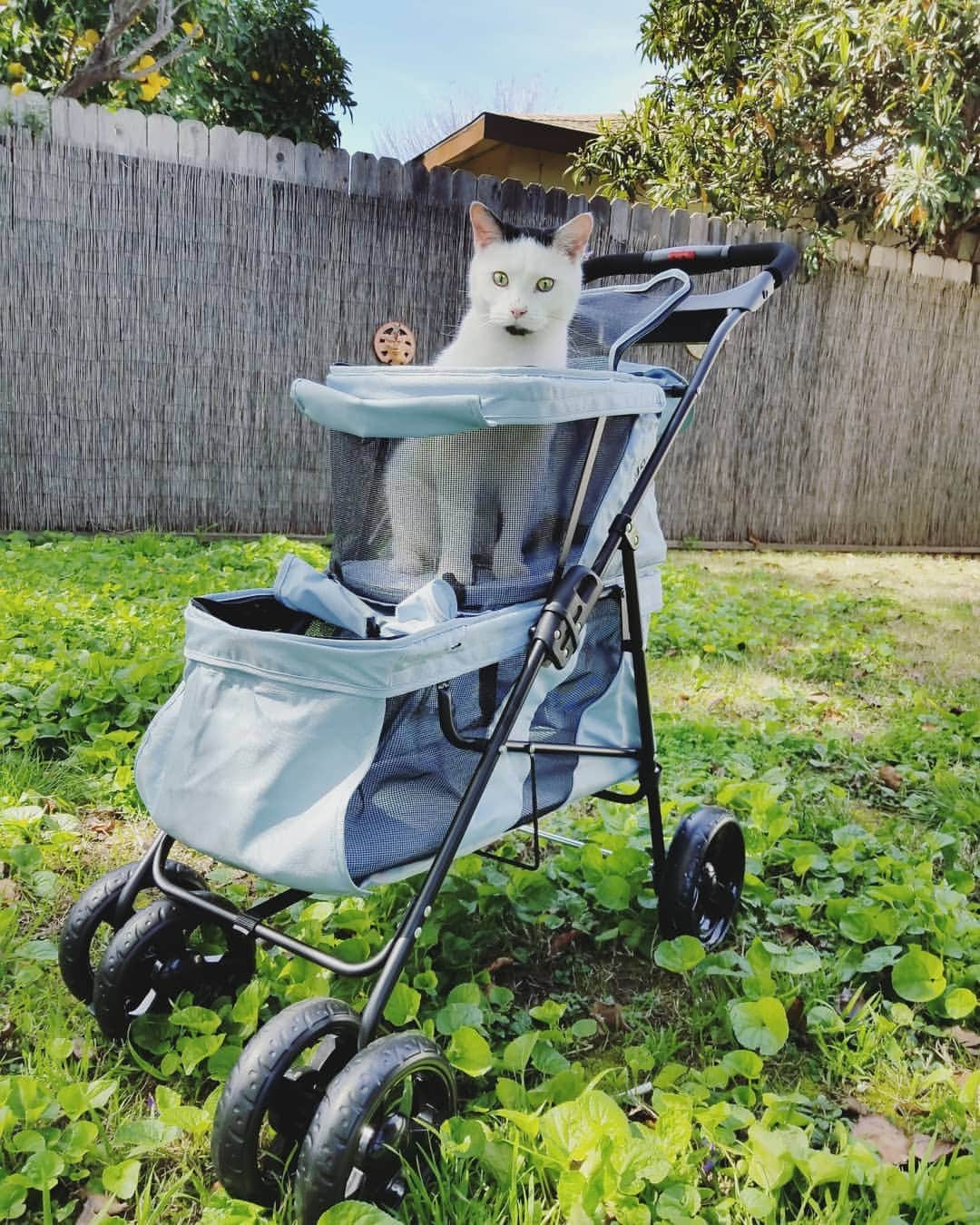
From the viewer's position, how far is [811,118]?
6.97 meters

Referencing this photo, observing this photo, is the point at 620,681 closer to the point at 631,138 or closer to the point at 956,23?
the point at 956,23

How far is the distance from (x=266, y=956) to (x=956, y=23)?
23.1ft

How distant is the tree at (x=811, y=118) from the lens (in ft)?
20.6

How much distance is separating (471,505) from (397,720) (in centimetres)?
37

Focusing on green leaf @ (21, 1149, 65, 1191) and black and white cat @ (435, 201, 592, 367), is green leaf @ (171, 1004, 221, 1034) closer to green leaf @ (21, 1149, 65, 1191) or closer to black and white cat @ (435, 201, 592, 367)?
green leaf @ (21, 1149, 65, 1191)

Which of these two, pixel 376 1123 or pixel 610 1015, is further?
pixel 610 1015

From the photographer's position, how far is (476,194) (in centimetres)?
513

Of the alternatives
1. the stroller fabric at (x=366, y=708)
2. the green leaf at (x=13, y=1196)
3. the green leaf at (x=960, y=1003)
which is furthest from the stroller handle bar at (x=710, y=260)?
the green leaf at (x=13, y=1196)

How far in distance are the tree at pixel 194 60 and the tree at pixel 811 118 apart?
123 inches

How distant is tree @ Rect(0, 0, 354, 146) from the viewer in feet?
21.6

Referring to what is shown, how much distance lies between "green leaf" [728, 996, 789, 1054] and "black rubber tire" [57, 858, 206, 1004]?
865mm

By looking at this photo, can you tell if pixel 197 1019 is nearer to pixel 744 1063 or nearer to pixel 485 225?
pixel 744 1063

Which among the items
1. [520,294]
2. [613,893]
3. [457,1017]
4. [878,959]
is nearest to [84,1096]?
[457,1017]

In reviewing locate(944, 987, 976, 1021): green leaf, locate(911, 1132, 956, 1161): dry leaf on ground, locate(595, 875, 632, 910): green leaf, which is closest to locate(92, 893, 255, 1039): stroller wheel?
locate(595, 875, 632, 910): green leaf
